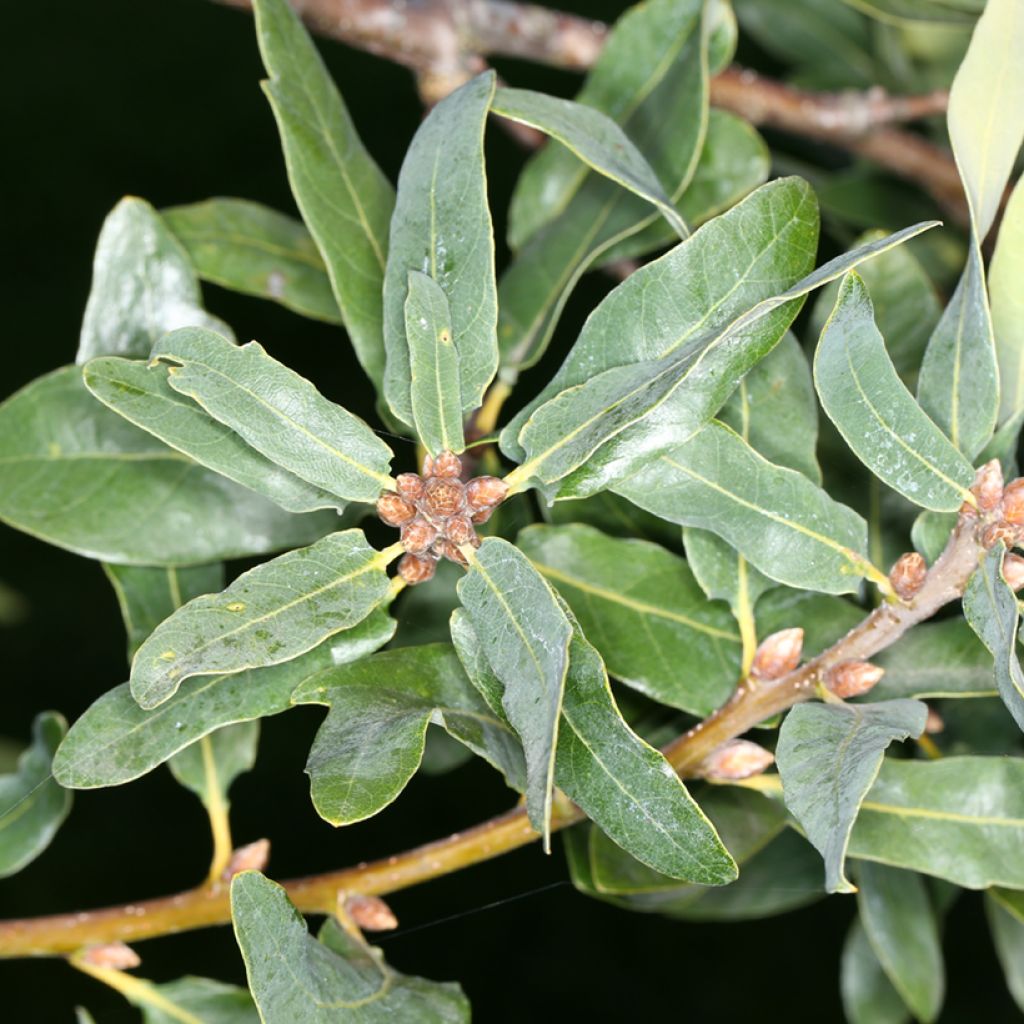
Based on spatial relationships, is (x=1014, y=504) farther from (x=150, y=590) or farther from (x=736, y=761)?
(x=150, y=590)

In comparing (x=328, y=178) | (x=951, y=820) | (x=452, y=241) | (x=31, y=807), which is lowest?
(x=951, y=820)

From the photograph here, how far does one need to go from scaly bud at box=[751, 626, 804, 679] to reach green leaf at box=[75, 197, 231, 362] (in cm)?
42

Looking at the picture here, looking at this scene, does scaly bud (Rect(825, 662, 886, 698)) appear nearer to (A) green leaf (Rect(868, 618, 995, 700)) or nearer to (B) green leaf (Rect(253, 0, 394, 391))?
(A) green leaf (Rect(868, 618, 995, 700))

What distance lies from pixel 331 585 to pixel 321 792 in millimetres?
110

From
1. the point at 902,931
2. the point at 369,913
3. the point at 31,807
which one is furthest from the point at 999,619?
the point at 31,807

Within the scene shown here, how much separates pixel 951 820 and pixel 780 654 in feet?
0.47

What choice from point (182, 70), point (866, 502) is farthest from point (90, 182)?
point (866, 502)

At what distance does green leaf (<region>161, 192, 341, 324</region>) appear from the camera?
40.5 inches

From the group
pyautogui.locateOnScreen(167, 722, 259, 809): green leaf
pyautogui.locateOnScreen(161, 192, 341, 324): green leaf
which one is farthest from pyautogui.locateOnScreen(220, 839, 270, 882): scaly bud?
pyautogui.locateOnScreen(161, 192, 341, 324): green leaf

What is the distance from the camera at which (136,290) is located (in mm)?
938

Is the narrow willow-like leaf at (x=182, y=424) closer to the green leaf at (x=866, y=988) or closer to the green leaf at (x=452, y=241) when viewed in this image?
the green leaf at (x=452, y=241)

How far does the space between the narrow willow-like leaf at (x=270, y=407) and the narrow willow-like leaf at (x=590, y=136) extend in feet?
0.66

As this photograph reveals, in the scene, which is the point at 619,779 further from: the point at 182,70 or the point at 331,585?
the point at 182,70

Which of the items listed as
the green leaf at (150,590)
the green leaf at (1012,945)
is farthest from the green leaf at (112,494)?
the green leaf at (1012,945)
